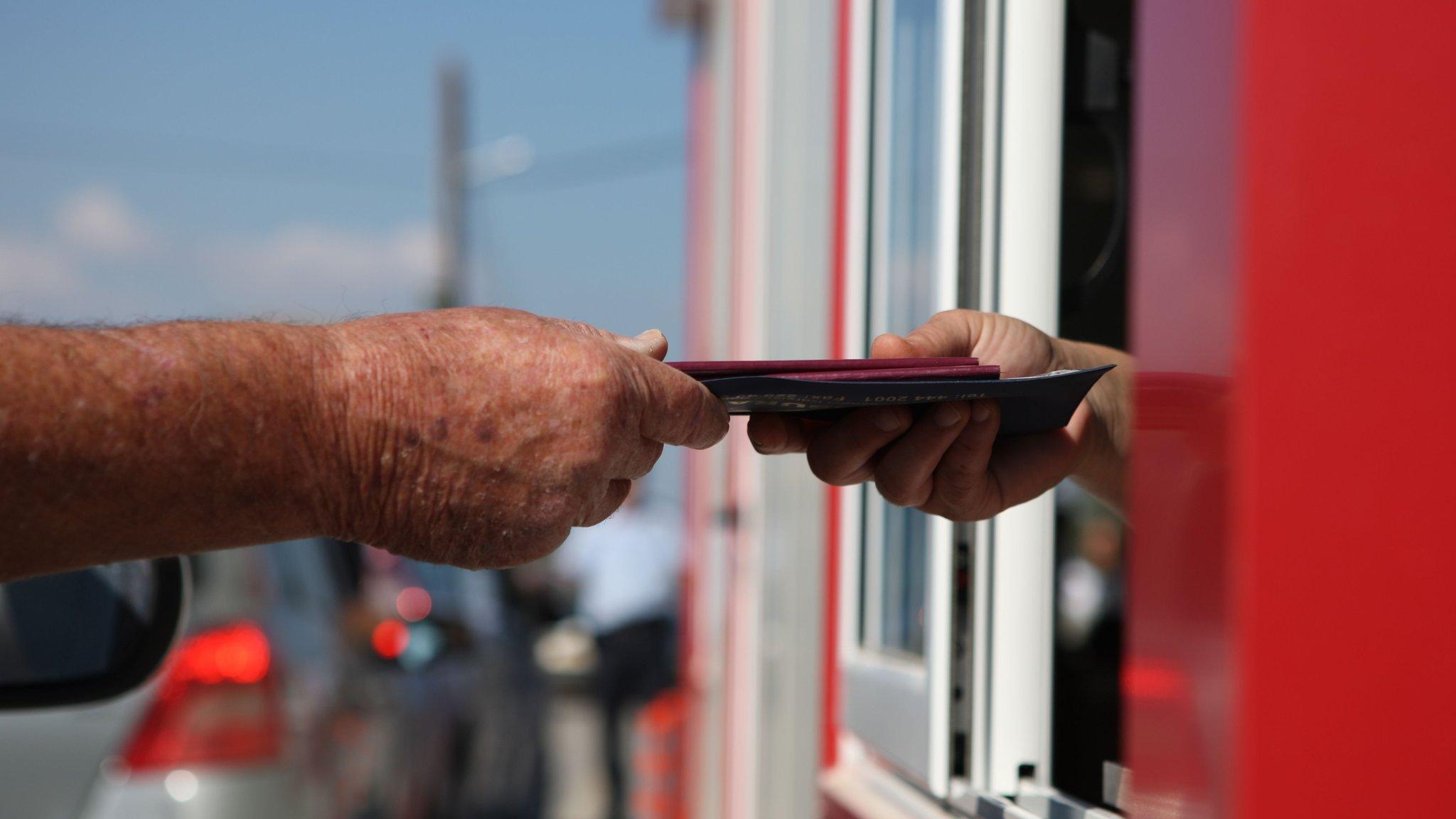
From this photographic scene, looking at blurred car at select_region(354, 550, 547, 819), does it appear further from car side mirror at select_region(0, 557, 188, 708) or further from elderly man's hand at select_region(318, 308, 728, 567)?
elderly man's hand at select_region(318, 308, 728, 567)

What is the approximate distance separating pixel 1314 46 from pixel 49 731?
2.38 meters

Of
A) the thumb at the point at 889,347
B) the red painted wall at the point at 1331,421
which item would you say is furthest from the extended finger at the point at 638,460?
the red painted wall at the point at 1331,421

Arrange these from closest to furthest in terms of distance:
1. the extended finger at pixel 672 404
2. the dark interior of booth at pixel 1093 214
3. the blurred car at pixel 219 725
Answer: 1. the extended finger at pixel 672 404
2. the dark interior of booth at pixel 1093 214
3. the blurred car at pixel 219 725

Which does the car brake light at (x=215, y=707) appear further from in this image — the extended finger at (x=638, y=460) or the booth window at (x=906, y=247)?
the extended finger at (x=638, y=460)

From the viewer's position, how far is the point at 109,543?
0.95 meters

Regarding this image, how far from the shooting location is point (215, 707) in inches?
122

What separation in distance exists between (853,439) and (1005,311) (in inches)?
15.8

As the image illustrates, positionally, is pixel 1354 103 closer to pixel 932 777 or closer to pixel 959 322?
pixel 959 322

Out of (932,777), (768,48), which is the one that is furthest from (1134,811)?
(768,48)

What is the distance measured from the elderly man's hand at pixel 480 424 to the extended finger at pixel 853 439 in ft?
0.54

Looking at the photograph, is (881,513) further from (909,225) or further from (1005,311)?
(1005,311)

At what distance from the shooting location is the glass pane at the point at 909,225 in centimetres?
179

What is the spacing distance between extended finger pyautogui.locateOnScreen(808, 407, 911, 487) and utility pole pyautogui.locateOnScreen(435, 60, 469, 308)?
Result: 23.6m

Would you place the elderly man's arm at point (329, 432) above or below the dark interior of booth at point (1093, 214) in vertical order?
below
